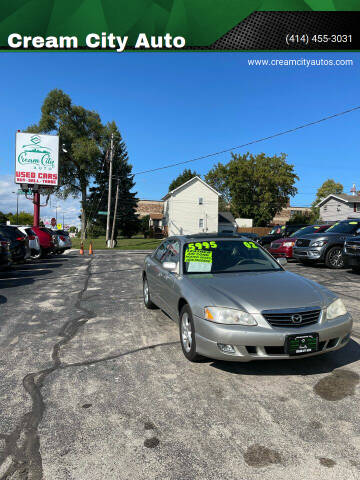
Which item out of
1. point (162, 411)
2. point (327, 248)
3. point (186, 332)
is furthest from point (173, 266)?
point (327, 248)

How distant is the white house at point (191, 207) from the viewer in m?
51.1

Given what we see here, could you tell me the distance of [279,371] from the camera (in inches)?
140

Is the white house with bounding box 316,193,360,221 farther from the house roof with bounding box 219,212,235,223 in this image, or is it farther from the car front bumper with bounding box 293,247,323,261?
the car front bumper with bounding box 293,247,323,261

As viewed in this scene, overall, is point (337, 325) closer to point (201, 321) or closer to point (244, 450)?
point (201, 321)

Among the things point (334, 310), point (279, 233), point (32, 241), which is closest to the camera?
point (334, 310)

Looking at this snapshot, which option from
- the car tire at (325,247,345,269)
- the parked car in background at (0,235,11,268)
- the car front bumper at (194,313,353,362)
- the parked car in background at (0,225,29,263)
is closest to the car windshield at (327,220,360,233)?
the car tire at (325,247,345,269)

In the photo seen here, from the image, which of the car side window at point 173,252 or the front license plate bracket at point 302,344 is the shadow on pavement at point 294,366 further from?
the car side window at point 173,252

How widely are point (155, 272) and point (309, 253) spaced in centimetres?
839

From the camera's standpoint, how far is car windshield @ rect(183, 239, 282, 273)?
15.2ft

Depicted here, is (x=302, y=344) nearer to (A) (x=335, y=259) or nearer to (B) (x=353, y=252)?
(B) (x=353, y=252)

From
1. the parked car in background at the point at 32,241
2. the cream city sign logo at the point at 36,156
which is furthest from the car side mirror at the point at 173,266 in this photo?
the cream city sign logo at the point at 36,156

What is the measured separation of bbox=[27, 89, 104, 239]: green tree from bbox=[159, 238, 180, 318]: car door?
146ft

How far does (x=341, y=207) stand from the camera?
47875 mm

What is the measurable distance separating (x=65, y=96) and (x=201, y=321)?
53.8m
